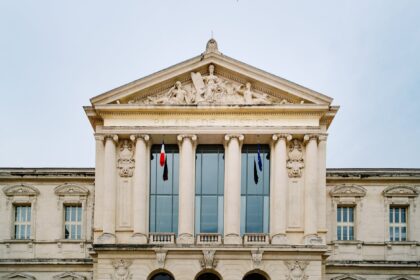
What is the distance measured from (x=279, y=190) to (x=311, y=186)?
167cm

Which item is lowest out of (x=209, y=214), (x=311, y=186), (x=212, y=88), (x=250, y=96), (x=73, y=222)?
(x=73, y=222)

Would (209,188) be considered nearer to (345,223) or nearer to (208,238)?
(208,238)

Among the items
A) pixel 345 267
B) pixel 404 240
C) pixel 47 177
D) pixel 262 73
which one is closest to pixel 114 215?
pixel 47 177

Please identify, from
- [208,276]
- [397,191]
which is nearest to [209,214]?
[208,276]

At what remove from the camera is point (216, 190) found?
36906 millimetres

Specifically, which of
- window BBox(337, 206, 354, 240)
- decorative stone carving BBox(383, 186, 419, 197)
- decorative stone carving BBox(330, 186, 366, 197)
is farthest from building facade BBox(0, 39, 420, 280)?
decorative stone carving BBox(330, 186, 366, 197)

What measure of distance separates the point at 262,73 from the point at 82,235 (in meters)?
14.2

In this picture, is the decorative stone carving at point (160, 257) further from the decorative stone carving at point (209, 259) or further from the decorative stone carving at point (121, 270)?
the decorative stone carving at point (209, 259)

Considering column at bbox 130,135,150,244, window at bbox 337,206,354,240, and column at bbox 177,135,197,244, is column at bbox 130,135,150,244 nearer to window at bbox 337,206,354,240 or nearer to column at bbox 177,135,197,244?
column at bbox 177,135,197,244

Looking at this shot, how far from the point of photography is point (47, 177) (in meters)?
40.2

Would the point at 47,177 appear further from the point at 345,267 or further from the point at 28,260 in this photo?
the point at 345,267

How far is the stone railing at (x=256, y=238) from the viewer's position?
3516 cm

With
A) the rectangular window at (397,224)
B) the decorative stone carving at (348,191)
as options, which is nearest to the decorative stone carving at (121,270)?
the decorative stone carving at (348,191)

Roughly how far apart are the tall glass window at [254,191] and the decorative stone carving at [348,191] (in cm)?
491
